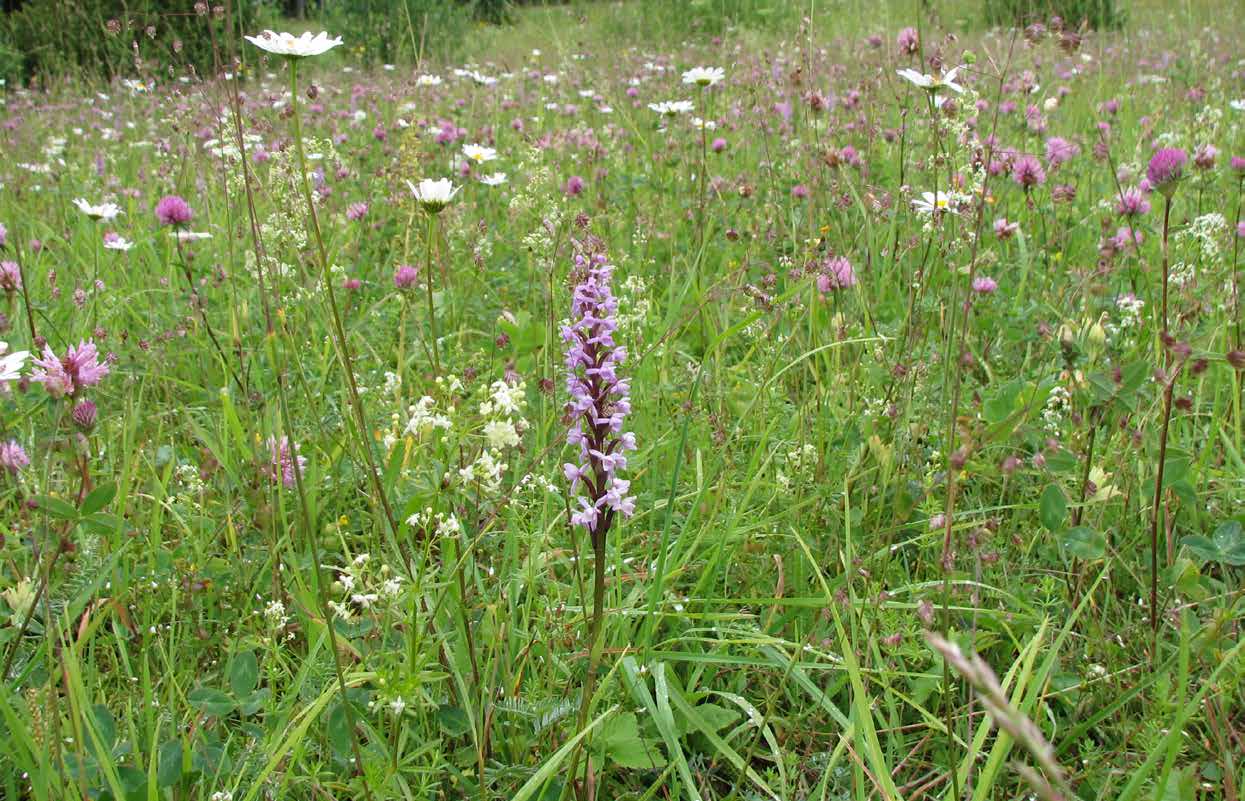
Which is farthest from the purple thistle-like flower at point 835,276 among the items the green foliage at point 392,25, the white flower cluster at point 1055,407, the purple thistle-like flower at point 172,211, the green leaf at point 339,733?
the green foliage at point 392,25

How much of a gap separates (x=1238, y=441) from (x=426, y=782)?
6.07ft

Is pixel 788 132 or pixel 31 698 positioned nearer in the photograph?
pixel 31 698

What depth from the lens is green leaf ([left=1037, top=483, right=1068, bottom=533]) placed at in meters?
1.57

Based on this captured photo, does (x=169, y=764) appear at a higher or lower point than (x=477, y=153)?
lower

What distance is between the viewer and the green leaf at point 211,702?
137cm

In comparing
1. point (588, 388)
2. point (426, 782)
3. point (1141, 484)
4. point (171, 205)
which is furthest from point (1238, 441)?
point (171, 205)

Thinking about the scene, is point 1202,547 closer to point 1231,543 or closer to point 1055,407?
point 1231,543

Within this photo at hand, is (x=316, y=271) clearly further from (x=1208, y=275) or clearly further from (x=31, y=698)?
(x=1208, y=275)

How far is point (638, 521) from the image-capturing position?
2.07m

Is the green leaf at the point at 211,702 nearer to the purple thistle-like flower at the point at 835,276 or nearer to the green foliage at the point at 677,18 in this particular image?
the purple thistle-like flower at the point at 835,276

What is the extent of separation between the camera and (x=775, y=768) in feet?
4.92

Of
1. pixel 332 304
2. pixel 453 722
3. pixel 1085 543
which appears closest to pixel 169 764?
pixel 453 722

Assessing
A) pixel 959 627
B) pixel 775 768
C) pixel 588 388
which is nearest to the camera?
pixel 588 388

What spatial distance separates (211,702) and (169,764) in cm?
11
